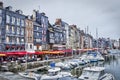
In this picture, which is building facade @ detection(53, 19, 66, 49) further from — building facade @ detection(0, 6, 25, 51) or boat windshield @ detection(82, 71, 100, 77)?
boat windshield @ detection(82, 71, 100, 77)

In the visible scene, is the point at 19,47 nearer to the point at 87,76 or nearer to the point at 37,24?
the point at 37,24

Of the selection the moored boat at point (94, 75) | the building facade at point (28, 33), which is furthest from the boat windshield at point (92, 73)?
the building facade at point (28, 33)

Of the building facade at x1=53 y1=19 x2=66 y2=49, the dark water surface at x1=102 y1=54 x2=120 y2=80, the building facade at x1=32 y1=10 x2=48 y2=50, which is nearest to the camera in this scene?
the dark water surface at x1=102 y1=54 x2=120 y2=80

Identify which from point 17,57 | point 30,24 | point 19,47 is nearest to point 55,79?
point 17,57

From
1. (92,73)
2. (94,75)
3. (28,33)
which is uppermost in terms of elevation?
(28,33)

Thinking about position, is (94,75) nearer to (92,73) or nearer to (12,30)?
(92,73)

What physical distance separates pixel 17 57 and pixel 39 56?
15087 millimetres

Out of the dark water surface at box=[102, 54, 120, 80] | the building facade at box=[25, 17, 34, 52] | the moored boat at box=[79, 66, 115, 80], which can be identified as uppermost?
the building facade at box=[25, 17, 34, 52]

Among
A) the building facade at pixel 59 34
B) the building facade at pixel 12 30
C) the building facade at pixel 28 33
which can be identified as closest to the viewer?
the building facade at pixel 12 30

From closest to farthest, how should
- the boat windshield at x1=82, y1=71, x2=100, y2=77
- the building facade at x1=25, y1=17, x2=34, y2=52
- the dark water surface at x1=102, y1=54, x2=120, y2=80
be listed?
the boat windshield at x1=82, y1=71, x2=100, y2=77, the dark water surface at x1=102, y1=54, x2=120, y2=80, the building facade at x1=25, y1=17, x2=34, y2=52

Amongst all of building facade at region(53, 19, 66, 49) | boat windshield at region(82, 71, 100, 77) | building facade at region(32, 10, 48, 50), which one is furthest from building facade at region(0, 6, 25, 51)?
boat windshield at region(82, 71, 100, 77)

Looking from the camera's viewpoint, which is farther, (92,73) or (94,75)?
(92,73)

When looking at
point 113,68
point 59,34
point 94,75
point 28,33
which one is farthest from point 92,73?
point 59,34

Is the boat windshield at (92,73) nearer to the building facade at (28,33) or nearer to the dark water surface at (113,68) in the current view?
the dark water surface at (113,68)
